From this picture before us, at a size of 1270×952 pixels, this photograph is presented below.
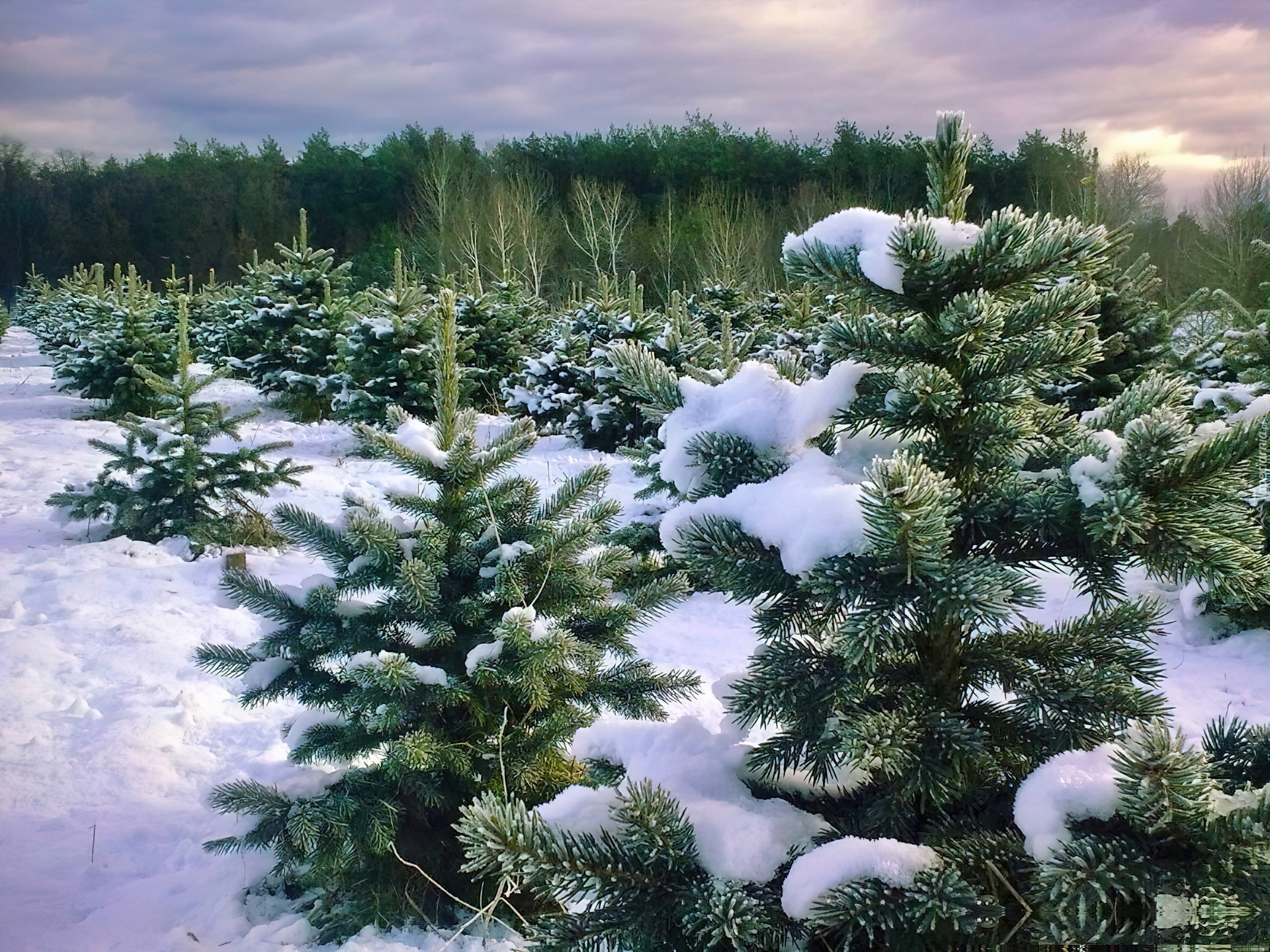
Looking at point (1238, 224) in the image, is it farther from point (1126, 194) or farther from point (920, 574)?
point (920, 574)

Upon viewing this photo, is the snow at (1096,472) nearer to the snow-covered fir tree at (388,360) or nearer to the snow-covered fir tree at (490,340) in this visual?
the snow-covered fir tree at (388,360)

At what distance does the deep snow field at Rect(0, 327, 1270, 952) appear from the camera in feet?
7.31

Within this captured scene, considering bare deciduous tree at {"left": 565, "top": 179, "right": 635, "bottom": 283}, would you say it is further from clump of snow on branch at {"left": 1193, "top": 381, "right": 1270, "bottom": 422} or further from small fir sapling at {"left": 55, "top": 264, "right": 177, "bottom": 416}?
clump of snow on branch at {"left": 1193, "top": 381, "right": 1270, "bottom": 422}

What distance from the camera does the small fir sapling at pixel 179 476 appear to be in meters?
5.32

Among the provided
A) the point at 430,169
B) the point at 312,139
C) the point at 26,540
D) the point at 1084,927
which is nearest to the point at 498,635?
the point at 1084,927

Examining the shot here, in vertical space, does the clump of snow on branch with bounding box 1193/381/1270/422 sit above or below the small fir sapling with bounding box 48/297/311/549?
above

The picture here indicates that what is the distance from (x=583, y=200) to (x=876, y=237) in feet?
84.3

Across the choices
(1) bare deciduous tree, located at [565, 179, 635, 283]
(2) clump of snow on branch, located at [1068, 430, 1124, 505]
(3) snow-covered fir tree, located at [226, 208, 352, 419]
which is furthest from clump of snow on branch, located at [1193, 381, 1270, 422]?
(1) bare deciduous tree, located at [565, 179, 635, 283]

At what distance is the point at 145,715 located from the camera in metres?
3.31

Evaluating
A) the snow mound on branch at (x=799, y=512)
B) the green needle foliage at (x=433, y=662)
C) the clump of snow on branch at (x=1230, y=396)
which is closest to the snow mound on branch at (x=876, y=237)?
the snow mound on branch at (x=799, y=512)

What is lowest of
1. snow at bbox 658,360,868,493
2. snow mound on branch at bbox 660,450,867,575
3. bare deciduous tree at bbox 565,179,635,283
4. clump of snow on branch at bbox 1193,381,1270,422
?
clump of snow on branch at bbox 1193,381,1270,422

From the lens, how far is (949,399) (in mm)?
1122

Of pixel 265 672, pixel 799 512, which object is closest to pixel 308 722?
pixel 265 672

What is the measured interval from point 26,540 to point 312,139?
28.8 meters
